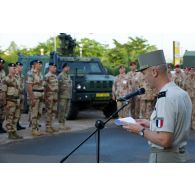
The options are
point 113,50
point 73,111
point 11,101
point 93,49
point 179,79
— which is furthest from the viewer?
point 93,49

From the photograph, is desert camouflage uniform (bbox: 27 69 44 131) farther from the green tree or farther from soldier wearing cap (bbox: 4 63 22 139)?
the green tree

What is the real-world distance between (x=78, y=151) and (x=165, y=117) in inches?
210

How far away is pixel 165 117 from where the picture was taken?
2.59m

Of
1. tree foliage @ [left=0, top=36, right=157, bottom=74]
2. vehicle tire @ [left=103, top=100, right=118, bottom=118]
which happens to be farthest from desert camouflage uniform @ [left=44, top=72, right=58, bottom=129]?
tree foliage @ [left=0, top=36, right=157, bottom=74]

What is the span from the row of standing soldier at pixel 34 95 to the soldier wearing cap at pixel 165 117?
22.0 feet

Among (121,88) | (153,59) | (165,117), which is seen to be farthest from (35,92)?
(165,117)

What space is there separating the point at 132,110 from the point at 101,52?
2070cm

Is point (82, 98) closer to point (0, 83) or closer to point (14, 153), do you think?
point (0, 83)

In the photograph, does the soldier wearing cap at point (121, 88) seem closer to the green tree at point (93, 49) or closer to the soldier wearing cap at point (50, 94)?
the soldier wearing cap at point (50, 94)

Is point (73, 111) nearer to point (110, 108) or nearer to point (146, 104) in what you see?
point (110, 108)

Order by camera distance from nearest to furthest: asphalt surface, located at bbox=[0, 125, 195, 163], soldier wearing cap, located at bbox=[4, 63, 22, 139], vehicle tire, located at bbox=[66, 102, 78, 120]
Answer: asphalt surface, located at bbox=[0, 125, 195, 163], soldier wearing cap, located at bbox=[4, 63, 22, 139], vehicle tire, located at bbox=[66, 102, 78, 120]

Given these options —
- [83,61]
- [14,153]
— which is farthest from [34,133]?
[83,61]

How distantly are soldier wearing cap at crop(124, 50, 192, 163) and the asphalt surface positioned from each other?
3.50 meters

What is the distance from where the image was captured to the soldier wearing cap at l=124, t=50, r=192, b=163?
259cm
